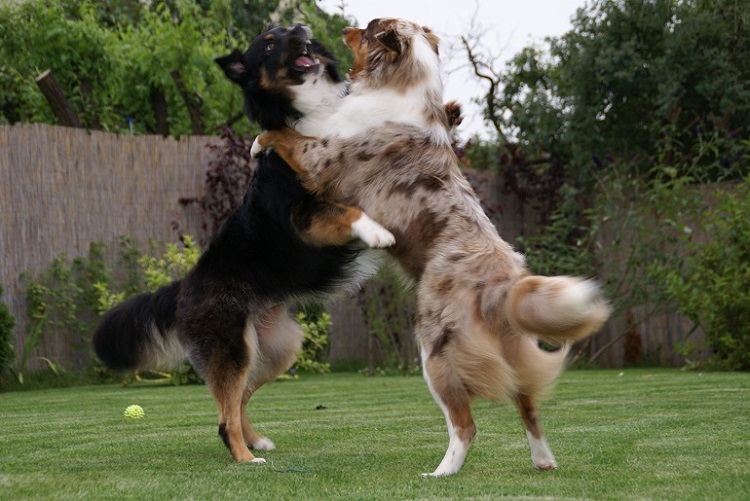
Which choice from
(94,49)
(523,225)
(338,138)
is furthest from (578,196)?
(338,138)

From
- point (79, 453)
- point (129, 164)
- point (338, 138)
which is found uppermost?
point (129, 164)

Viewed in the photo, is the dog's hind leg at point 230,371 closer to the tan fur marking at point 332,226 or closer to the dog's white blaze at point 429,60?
the tan fur marking at point 332,226

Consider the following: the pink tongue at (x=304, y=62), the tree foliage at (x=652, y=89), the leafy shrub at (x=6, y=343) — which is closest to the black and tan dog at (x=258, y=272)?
the pink tongue at (x=304, y=62)

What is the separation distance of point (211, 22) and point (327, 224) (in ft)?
40.8

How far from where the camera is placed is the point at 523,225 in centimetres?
1362

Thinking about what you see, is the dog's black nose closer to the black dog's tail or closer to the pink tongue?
the pink tongue

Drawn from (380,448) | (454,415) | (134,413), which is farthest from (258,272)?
(134,413)

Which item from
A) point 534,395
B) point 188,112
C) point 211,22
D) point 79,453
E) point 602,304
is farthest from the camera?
point 211,22

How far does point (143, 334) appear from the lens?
5148mm

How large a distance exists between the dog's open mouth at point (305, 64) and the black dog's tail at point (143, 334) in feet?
4.29

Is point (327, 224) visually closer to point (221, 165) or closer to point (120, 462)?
point (120, 462)

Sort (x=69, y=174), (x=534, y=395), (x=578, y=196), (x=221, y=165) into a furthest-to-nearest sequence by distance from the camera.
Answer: (x=578, y=196)
(x=221, y=165)
(x=69, y=174)
(x=534, y=395)

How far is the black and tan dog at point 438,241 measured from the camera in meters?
3.73

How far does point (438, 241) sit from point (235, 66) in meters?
1.66
